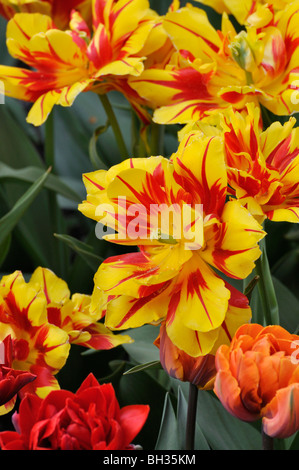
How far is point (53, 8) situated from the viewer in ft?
2.48

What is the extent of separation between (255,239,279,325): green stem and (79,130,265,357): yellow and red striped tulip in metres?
0.04

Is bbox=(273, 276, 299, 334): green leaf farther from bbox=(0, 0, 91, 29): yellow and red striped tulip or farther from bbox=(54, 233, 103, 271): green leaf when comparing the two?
bbox=(0, 0, 91, 29): yellow and red striped tulip

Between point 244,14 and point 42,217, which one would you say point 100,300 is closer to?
point 244,14

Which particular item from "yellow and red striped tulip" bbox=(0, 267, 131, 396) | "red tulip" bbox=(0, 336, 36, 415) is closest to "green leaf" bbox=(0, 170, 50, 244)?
"yellow and red striped tulip" bbox=(0, 267, 131, 396)

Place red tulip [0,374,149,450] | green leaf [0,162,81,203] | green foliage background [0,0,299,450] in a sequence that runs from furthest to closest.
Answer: green leaf [0,162,81,203] → green foliage background [0,0,299,450] → red tulip [0,374,149,450]

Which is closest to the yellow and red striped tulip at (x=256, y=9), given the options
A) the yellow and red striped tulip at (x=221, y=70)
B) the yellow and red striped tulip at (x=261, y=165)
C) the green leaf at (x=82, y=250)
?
the yellow and red striped tulip at (x=221, y=70)

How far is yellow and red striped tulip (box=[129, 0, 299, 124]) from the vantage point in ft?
1.82

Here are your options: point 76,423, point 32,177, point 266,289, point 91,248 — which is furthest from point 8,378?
point 32,177

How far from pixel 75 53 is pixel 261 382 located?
0.41 metres

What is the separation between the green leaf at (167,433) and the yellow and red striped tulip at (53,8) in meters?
0.48

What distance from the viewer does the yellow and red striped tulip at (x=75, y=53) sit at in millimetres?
626

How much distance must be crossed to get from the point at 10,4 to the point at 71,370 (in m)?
0.41

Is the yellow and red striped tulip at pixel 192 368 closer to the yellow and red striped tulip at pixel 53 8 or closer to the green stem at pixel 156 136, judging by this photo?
the green stem at pixel 156 136
